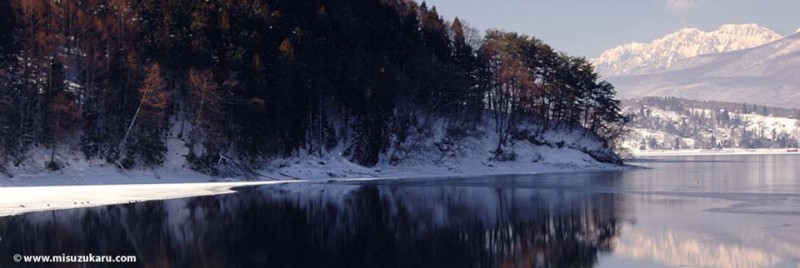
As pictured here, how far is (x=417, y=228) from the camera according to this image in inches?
1463

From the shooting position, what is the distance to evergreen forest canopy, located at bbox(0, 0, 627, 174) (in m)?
70.4

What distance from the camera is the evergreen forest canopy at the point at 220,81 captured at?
70375 millimetres

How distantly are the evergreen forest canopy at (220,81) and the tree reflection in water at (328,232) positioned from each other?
24.0 m

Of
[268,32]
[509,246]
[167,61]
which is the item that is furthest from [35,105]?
[509,246]

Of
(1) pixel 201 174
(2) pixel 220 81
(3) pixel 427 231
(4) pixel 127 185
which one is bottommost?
(3) pixel 427 231

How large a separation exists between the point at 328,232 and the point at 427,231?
4.08 metres

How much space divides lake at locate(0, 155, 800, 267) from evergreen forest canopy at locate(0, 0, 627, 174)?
21673mm

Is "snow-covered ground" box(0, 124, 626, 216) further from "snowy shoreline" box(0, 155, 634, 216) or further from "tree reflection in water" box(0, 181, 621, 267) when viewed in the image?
"tree reflection in water" box(0, 181, 621, 267)

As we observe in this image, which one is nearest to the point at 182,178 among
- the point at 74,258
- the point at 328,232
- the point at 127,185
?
the point at 127,185

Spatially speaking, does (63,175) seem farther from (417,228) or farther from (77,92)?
(417,228)

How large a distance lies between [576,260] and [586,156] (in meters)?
93.0

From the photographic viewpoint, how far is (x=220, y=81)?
78750mm

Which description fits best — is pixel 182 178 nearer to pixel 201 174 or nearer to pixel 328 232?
pixel 201 174

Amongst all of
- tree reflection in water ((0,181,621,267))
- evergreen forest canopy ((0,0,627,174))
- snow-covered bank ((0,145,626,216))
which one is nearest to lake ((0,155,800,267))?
tree reflection in water ((0,181,621,267))
